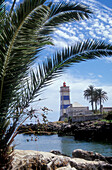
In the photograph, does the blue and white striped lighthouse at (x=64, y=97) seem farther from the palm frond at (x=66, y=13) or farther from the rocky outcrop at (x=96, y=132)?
the palm frond at (x=66, y=13)

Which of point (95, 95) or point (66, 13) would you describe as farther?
point (95, 95)

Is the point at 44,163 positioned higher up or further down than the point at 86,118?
higher up

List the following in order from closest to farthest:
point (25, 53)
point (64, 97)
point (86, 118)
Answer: point (25, 53) → point (86, 118) → point (64, 97)

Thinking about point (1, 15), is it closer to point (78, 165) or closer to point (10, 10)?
point (10, 10)

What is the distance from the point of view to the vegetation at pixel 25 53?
2.74 metres

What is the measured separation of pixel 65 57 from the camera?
3912 millimetres

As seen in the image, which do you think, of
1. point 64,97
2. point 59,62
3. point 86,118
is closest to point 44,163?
point 59,62

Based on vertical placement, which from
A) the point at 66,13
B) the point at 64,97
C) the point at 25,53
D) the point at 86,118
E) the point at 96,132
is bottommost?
the point at 96,132

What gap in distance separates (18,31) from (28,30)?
0.19 metres

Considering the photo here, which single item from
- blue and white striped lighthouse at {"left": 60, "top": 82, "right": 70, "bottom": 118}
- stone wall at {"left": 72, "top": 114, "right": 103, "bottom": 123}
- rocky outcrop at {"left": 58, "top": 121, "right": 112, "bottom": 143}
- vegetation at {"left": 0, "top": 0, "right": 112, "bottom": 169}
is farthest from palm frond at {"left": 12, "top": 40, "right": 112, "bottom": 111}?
blue and white striped lighthouse at {"left": 60, "top": 82, "right": 70, "bottom": 118}

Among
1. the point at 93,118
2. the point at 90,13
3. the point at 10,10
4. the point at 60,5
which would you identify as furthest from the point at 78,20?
the point at 93,118

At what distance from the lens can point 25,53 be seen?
2891 millimetres

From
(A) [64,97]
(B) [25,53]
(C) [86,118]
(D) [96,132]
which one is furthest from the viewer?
(A) [64,97]

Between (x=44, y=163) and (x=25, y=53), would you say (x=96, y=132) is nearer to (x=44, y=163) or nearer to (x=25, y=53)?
(x=44, y=163)
